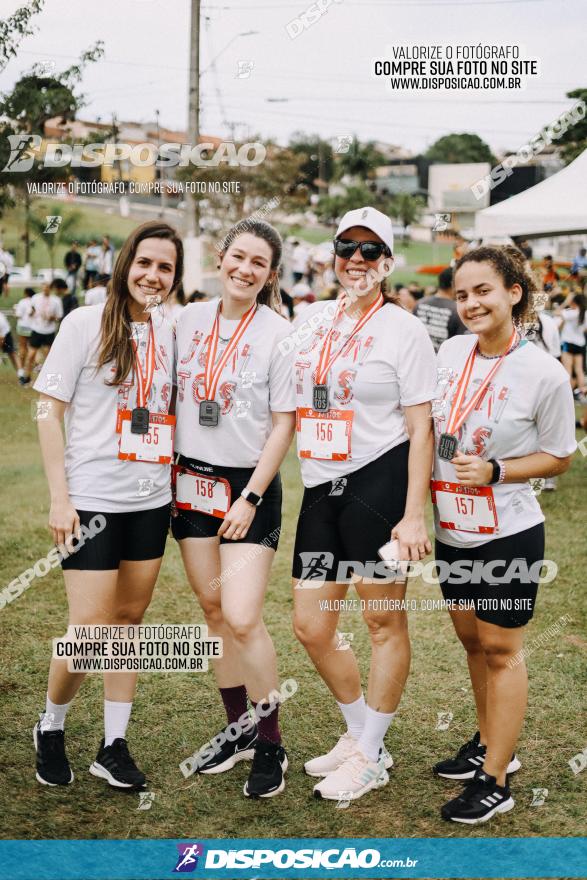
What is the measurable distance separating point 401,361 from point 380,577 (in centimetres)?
71

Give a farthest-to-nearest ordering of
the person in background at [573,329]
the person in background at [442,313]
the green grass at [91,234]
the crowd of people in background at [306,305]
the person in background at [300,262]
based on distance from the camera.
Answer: the green grass at [91,234] < the person in background at [300,262] < the person in background at [573,329] < the crowd of people in background at [306,305] < the person in background at [442,313]

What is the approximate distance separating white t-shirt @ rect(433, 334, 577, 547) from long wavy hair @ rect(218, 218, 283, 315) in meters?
0.78

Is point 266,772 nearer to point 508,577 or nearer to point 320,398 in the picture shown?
point 508,577

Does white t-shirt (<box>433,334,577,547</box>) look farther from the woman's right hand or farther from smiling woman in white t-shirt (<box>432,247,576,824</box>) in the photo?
the woman's right hand

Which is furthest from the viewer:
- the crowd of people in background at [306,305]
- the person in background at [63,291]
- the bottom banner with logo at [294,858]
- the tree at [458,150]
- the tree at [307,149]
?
the tree at [458,150]

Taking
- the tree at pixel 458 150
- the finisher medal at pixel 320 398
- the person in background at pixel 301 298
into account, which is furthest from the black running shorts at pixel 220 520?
the tree at pixel 458 150

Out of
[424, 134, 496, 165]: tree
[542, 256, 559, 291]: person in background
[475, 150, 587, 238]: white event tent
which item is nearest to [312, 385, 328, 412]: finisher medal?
[475, 150, 587, 238]: white event tent

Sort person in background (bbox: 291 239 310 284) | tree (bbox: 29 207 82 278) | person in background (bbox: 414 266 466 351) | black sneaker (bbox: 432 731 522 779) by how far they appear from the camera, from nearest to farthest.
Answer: black sneaker (bbox: 432 731 522 779)
person in background (bbox: 414 266 466 351)
tree (bbox: 29 207 82 278)
person in background (bbox: 291 239 310 284)

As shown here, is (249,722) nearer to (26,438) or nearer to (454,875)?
(454,875)

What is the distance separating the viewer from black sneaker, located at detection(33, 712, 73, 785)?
123 inches

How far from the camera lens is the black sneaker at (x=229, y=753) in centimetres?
328

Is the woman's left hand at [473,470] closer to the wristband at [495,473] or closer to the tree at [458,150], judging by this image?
the wristband at [495,473]

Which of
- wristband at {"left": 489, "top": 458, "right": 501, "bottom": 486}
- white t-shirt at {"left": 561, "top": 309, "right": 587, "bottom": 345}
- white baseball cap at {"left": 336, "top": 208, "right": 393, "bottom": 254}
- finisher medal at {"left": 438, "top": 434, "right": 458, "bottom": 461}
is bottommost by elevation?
wristband at {"left": 489, "top": 458, "right": 501, "bottom": 486}

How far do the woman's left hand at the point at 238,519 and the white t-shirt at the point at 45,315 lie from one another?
11369 mm
